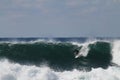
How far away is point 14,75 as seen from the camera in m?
25.2

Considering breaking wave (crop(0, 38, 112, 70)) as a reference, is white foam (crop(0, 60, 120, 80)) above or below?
above

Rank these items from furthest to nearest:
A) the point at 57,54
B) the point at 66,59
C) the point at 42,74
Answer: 1. the point at 57,54
2. the point at 66,59
3. the point at 42,74

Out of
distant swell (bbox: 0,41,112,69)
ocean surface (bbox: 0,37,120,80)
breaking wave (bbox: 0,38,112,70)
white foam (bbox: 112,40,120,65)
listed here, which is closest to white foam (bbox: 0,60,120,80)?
ocean surface (bbox: 0,37,120,80)

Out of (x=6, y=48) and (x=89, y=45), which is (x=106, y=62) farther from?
(x=6, y=48)

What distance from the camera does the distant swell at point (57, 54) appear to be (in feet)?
115

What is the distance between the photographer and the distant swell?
115ft

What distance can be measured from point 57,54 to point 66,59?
1769 millimetres

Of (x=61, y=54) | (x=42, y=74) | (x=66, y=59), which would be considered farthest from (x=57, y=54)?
(x=42, y=74)

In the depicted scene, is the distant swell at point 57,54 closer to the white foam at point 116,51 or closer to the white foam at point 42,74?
the white foam at point 116,51

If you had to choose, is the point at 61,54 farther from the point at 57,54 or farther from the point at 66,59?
the point at 66,59

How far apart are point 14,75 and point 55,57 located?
1244cm

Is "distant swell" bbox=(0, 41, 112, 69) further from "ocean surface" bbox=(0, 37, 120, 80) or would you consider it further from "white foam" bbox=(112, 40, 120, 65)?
"white foam" bbox=(112, 40, 120, 65)

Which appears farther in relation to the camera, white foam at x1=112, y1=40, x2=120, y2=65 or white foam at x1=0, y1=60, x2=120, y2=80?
white foam at x1=112, y1=40, x2=120, y2=65

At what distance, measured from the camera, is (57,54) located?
38.3 metres
